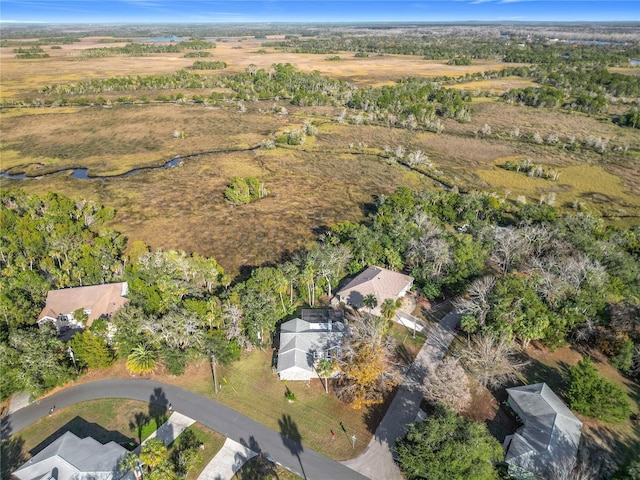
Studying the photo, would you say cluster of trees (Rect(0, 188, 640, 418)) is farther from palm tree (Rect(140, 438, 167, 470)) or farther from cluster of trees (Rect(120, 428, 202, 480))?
palm tree (Rect(140, 438, 167, 470))

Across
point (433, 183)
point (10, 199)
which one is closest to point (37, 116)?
point (10, 199)

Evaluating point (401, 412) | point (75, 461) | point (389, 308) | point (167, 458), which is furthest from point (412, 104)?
point (75, 461)

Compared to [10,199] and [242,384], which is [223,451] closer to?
[242,384]

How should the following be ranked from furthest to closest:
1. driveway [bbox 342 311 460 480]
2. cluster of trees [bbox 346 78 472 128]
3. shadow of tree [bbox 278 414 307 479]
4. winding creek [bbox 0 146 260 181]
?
cluster of trees [bbox 346 78 472 128] < winding creek [bbox 0 146 260 181] < shadow of tree [bbox 278 414 307 479] < driveway [bbox 342 311 460 480]

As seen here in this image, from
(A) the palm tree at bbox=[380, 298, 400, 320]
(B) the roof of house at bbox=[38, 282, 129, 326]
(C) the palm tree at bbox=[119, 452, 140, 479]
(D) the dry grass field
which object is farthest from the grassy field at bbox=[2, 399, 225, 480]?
(D) the dry grass field

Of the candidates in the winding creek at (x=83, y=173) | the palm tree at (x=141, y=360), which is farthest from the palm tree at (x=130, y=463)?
the winding creek at (x=83, y=173)
